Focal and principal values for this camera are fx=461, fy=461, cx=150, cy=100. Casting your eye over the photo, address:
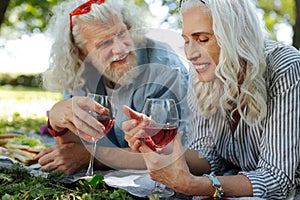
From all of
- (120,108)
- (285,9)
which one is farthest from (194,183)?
(285,9)

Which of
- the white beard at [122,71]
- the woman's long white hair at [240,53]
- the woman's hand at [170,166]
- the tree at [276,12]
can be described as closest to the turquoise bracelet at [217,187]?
the woman's hand at [170,166]

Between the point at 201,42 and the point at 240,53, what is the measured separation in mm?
171

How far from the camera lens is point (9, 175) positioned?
6.82 ft

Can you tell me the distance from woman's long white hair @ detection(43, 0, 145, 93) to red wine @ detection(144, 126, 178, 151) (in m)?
0.87

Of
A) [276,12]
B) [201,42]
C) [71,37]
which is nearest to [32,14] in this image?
[71,37]

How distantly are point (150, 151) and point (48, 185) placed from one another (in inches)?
21.4

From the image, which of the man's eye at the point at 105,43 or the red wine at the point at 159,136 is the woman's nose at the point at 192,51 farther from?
the man's eye at the point at 105,43

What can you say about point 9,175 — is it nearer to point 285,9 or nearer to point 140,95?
point 140,95

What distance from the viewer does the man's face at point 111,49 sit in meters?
2.26

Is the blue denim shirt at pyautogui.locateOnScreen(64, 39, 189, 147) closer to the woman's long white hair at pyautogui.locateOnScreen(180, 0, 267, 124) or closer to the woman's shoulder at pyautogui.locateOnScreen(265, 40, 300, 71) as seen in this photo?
the woman's long white hair at pyautogui.locateOnScreen(180, 0, 267, 124)

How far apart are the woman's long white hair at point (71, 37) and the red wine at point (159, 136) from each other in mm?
865

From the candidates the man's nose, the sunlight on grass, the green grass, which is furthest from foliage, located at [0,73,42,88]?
the man's nose

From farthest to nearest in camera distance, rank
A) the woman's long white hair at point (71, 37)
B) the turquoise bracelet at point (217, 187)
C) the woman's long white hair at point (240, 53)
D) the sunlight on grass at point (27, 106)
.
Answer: the sunlight on grass at point (27, 106) < the woman's long white hair at point (71, 37) < the woman's long white hair at point (240, 53) < the turquoise bracelet at point (217, 187)

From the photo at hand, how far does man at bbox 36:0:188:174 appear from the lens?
6.65ft
